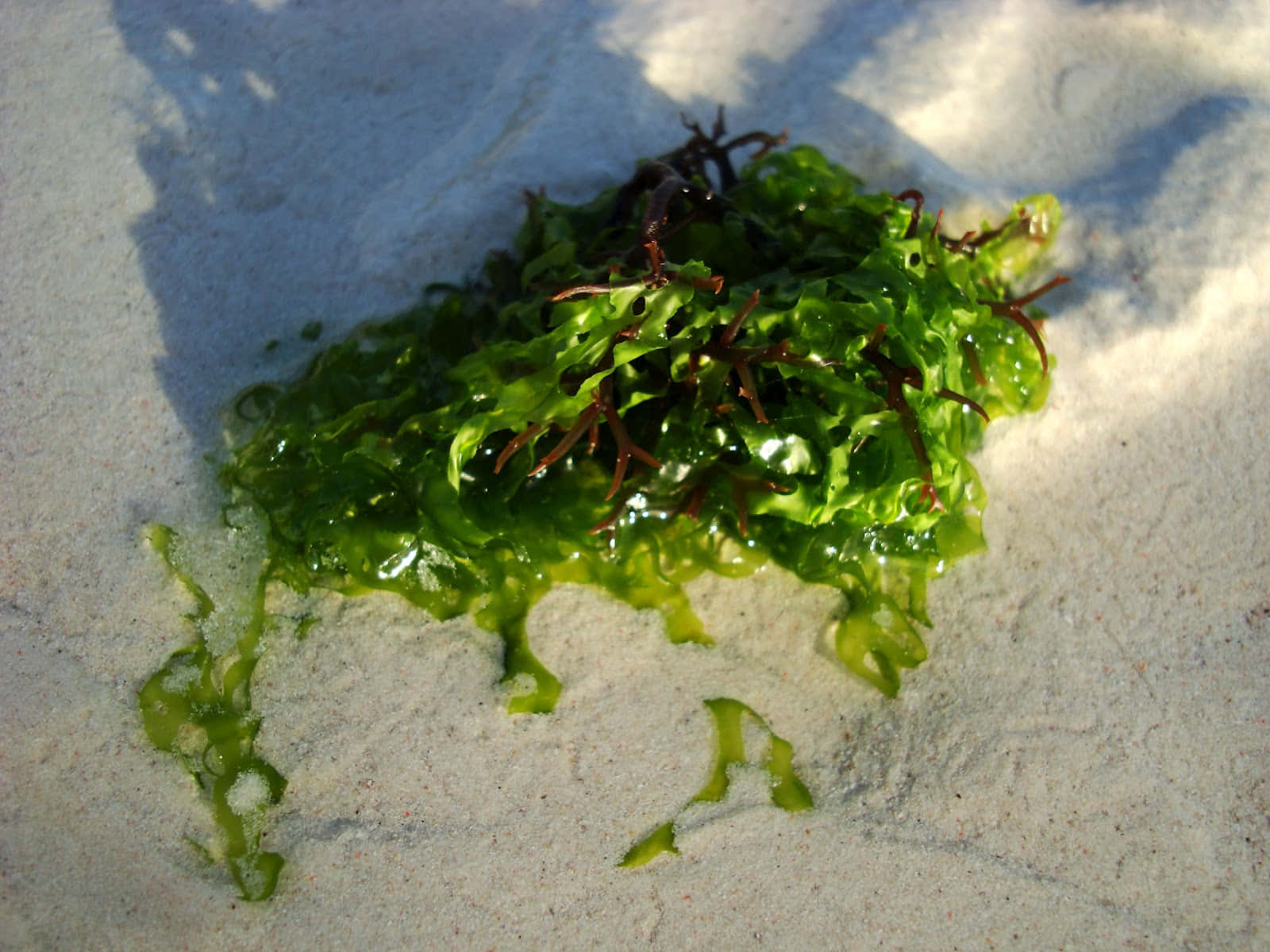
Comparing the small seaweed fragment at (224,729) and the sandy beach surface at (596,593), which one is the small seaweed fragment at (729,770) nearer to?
the sandy beach surface at (596,593)

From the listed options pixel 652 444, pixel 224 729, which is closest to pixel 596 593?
pixel 652 444

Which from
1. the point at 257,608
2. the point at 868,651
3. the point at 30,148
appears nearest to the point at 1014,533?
the point at 868,651

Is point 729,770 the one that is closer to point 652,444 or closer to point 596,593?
point 596,593

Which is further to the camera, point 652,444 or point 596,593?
point 596,593

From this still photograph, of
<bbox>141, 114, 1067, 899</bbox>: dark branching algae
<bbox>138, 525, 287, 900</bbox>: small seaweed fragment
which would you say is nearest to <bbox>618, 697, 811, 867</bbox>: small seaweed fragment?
<bbox>141, 114, 1067, 899</bbox>: dark branching algae

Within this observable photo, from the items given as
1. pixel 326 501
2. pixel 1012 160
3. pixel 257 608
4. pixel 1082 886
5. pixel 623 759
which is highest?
pixel 1012 160

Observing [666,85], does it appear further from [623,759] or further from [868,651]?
[623,759]
